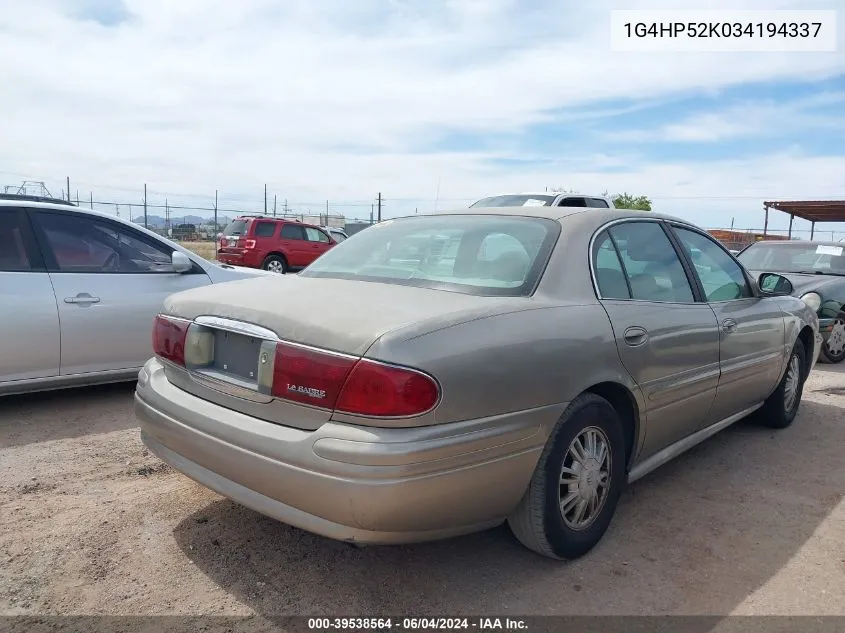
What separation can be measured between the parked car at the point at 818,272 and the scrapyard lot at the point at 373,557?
13.6 ft

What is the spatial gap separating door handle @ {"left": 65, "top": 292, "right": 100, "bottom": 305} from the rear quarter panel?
3.25 meters

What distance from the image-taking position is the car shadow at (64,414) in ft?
13.4

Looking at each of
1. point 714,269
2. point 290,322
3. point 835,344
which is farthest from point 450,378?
point 835,344

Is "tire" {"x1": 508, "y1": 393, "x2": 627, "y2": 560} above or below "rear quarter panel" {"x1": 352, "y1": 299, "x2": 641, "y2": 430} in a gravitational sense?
below

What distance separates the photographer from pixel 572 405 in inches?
102

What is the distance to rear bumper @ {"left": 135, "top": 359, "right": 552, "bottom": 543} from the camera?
207 centimetres

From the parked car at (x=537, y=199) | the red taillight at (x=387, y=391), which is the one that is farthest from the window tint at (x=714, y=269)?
the parked car at (x=537, y=199)

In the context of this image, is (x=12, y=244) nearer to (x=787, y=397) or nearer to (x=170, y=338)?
(x=170, y=338)

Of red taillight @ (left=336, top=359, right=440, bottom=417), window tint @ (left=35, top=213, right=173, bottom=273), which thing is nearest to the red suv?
window tint @ (left=35, top=213, right=173, bottom=273)

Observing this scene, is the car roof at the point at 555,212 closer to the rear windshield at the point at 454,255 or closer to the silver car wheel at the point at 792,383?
the rear windshield at the point at 454,255

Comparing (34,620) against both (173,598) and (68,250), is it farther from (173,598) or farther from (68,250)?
(68,250)

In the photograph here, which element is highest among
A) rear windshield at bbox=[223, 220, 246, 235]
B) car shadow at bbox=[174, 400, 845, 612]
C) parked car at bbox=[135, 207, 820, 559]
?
rear windshield at bbox=[223, 220, 246, 235]

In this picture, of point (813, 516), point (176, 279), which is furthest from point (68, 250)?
point (813, 516)

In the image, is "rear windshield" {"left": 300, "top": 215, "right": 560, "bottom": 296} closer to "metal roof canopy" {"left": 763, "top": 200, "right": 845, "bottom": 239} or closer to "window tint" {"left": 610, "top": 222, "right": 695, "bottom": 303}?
"window tint" {"left": 610, "top": 222, "right": 695, "bottom": 303}
